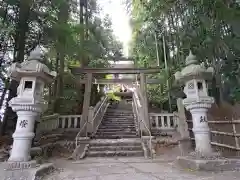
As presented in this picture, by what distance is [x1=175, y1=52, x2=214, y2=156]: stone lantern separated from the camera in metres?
Answer: 4.19

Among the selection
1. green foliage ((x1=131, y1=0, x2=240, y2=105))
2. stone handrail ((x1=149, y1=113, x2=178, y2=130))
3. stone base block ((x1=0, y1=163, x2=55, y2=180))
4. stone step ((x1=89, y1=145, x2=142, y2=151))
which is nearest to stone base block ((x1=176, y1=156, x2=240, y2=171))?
green foliage ((x1=131, y1=0, x2=240, y2=105))

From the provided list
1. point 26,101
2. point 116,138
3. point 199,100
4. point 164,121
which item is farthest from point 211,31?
point 116,138

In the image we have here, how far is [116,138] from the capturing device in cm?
788

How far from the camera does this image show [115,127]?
9.29m

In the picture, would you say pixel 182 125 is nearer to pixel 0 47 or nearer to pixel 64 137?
pixel 64 137

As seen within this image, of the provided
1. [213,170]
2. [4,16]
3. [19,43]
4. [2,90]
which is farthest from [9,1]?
[213,170]

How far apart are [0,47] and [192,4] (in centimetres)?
589

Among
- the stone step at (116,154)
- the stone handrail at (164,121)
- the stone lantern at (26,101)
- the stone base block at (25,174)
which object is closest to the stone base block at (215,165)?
the stone step at (116,154)

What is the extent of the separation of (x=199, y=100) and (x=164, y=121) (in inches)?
187

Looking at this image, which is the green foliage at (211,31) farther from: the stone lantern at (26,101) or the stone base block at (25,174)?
the stone base block at (25,174)

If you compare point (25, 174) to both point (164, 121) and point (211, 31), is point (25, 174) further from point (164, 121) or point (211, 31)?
point (164, 121)

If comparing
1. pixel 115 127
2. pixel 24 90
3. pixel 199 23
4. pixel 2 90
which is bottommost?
pixel 115 127

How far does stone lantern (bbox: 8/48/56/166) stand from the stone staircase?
2630 millimetres

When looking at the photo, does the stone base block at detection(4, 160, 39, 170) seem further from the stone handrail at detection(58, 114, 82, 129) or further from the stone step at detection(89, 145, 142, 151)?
the stone handrail at detection(58, 114, 82, 129)
